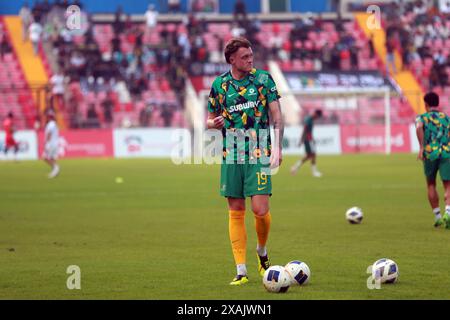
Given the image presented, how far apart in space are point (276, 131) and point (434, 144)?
711 centimetres

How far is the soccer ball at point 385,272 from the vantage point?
420 inches

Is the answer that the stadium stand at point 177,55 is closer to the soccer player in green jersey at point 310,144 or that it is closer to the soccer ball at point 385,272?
Answer: the soccer player in green jersey at point 310,144

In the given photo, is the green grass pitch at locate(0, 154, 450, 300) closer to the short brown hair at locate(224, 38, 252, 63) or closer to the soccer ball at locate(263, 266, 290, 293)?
the soccer ball at locate(263, 266, 290, 293)

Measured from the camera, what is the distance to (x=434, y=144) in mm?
17250

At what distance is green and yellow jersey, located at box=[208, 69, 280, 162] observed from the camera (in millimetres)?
10812

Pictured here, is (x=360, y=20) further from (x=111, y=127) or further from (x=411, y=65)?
(x=111, y=127)

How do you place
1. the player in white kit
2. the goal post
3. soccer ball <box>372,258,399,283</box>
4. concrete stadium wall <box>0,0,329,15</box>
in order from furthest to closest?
1. concrete stadium wall <box>0,0,329,15</box>
2. the goal post
3. the player in white kit
4. soccer ball <box>372,258,399,283</box>

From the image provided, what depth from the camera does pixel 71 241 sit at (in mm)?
15578

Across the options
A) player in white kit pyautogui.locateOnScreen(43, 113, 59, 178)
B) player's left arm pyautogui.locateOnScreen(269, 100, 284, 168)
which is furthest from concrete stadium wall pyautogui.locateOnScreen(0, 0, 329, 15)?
player's left arm pyautogui.locateOnScreen(269, 100, 284, 168)

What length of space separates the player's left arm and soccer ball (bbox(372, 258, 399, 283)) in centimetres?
153

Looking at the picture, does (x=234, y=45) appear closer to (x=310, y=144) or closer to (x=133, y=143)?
(x=310, y=144)
